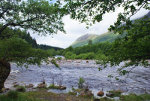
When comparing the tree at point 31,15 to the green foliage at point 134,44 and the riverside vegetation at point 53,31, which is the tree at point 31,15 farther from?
the green foliage at point 134,44

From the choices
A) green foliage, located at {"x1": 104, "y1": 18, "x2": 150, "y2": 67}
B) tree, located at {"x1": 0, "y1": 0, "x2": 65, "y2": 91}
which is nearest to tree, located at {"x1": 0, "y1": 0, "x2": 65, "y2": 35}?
tree, located at {"x1": 0, "y1": 0, "x2": 65, "y2": 91}

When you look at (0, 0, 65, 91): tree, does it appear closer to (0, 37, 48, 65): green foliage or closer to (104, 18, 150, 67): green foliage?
(0, 37, 48, 65): green foliage

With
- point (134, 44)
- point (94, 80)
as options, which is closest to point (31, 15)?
point (134, 44)

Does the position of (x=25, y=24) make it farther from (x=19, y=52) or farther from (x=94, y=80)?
(x=94, y=80)

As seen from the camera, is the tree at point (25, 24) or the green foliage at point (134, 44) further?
the tree at point (25, 24)

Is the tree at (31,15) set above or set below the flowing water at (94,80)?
above

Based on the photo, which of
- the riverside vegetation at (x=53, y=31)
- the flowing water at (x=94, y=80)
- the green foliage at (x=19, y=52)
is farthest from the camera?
the flowing water at (x=94, y=80)

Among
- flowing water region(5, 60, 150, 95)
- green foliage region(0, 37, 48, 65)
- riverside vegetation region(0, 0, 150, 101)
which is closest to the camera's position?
riverside vegetation region(0, 0, 150, 101)

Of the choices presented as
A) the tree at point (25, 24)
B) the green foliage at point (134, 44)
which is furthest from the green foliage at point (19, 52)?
the green foliage at point (134, 44)

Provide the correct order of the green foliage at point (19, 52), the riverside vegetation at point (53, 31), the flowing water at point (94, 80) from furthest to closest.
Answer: the flowing water at point (94, 80) → the green foliage at point (19, 52) → the riverside vegetation at point (53, 31)

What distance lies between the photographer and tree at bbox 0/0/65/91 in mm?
9695

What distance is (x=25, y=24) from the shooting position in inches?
458

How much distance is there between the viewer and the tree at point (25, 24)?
9695mm

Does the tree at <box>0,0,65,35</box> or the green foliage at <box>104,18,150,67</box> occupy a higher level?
the tree at <box>0,0,65,35</box>
